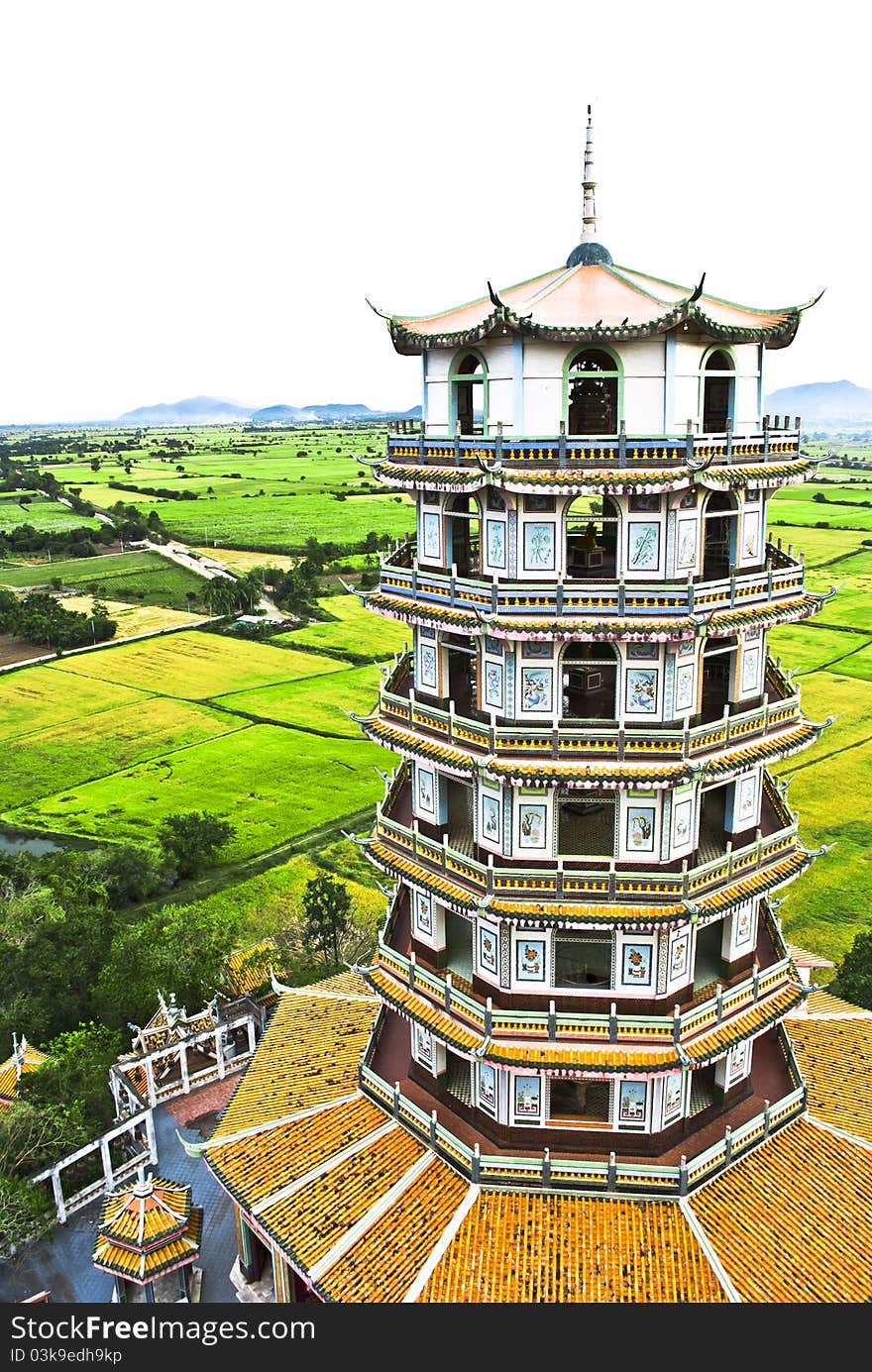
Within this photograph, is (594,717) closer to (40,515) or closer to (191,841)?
(191,841)

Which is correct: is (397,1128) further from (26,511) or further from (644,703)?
(26,511)

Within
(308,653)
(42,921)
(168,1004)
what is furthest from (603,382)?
(308,653)

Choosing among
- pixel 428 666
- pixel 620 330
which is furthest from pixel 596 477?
pixel 428 666

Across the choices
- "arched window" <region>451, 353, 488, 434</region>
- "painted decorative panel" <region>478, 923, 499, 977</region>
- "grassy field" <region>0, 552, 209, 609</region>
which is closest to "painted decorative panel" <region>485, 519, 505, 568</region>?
"arched window" <region>451, 353, 488, 434</region>

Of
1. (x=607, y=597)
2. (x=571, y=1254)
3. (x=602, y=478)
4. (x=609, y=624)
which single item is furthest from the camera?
(x=571, y=1254)

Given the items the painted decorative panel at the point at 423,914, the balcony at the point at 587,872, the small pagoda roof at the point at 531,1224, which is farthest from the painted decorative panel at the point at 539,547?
the small pagoda roof at the point at 531,1224

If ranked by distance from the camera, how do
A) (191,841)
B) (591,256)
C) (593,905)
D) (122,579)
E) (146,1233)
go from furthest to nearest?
1. (122,579)
2. (191,841)
3. (146,1233)
4. (591,256)
5. (593,905)

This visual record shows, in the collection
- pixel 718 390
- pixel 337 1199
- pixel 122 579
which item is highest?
pixel 718 390
